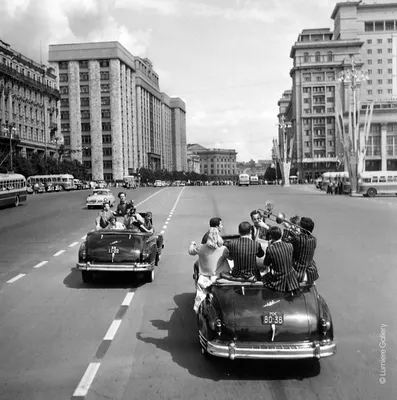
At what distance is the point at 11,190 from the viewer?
3722 cm

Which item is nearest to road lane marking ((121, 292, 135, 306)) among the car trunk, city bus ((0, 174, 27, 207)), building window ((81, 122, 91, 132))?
the car trunk

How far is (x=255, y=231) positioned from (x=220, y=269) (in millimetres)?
3413

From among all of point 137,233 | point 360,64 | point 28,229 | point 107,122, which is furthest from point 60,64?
point 137,233

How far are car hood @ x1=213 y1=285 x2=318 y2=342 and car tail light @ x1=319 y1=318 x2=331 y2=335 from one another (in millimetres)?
61

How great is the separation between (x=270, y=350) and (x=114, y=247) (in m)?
5.43

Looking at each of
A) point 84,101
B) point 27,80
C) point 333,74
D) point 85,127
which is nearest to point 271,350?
point 27,80

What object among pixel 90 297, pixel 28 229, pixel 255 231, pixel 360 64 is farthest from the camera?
pixel 360 64

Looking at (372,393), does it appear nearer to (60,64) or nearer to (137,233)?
(137,233)

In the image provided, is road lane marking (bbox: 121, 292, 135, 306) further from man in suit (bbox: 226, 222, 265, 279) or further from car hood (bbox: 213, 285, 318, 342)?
car hood (bbox: 213, 285, 318, 342)

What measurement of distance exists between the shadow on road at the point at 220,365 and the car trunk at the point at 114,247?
3.16m

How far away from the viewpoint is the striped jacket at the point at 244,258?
20.8ft

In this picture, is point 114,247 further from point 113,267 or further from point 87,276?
point 87,276

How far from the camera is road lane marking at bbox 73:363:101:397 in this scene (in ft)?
16.6

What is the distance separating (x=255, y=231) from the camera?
10250 mm
